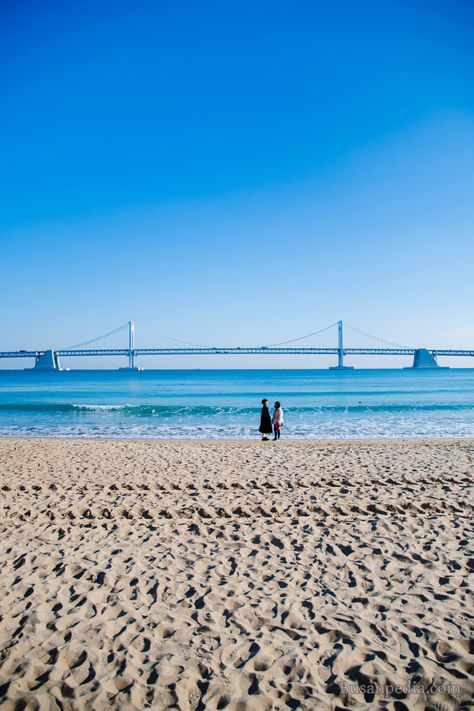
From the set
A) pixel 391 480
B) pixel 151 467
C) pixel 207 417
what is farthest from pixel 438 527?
pixel 207 417

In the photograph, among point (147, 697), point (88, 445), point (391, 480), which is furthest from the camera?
point (88, 445)

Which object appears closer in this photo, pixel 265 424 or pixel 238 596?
pixel 238 596

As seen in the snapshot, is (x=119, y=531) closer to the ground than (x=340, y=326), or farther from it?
closer to the ground

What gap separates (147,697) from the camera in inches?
94.0

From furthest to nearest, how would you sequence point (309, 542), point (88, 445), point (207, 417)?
point (207, 417)
point (88, 445)
point (309, 542)

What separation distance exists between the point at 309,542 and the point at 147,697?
2.38 m

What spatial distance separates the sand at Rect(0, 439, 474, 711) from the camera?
246 cm

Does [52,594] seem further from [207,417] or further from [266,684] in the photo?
[207,417]

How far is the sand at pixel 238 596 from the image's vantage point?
246 cm

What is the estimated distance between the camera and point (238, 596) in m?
3.39

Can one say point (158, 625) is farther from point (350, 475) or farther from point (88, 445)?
point (88, 445)

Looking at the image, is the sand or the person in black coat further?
the person in black coat

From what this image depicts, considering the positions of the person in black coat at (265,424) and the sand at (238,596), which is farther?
the person in black coat at (265,424)

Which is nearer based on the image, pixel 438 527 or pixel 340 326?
pixel 438 527
